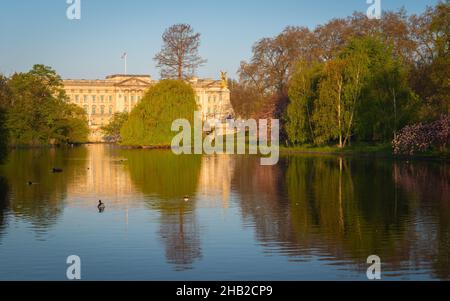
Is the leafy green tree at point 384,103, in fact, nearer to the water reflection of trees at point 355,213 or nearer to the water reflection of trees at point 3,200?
the water reflection of trees at point 355,213

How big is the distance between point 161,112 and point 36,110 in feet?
54.3

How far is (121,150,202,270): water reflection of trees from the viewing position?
520 inches

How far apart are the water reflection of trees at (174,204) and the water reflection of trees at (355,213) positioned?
1585mm

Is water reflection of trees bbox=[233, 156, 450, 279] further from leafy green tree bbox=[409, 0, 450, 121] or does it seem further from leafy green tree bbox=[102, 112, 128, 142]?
leafy green tree bbox=[102, 112, 128, 142]

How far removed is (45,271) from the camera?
11.6 metres

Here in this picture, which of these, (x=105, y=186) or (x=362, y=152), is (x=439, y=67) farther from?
(x=105, y=186)

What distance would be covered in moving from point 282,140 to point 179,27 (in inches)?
807

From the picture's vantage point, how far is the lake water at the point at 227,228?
38.4 feet

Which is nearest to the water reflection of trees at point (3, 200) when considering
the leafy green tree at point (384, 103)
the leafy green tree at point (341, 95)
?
the leafy green tree at point (384, 103)

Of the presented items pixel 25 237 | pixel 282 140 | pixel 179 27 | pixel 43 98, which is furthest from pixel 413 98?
pixel 43 98

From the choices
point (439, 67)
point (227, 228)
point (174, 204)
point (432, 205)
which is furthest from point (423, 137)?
point (227, 228)

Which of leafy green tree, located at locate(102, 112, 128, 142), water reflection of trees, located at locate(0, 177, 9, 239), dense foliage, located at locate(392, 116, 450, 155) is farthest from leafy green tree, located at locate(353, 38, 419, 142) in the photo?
leafy green tree, located at locate(102, 112, 128, 142)

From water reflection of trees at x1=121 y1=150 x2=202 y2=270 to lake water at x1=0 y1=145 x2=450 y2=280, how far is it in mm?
36
